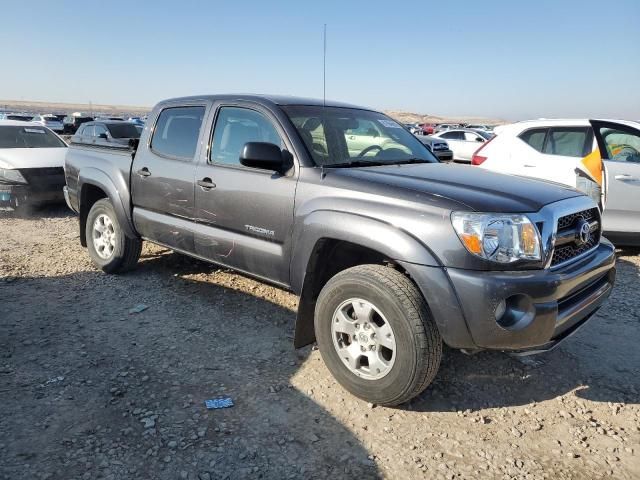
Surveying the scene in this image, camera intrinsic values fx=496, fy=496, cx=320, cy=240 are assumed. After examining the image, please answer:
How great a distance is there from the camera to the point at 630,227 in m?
5.94

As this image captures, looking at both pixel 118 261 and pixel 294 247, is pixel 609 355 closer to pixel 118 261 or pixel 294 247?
pixel 294 247

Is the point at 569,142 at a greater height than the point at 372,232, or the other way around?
the point at 569,142

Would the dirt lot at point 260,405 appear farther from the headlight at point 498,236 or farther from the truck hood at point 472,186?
the truck hood at point 472,186

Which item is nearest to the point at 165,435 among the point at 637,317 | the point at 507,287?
the point at 507,287

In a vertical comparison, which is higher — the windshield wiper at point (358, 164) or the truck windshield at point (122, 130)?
the windshield wiper at point (358, 164)

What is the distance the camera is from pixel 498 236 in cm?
257

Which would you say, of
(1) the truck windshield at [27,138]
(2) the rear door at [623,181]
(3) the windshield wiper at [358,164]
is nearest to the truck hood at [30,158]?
(1) the truck windshield at [27,138]

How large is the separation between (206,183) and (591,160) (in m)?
4.83

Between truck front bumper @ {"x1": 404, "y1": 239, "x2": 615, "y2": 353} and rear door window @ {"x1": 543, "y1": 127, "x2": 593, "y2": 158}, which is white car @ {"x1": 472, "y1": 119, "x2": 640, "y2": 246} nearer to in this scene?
rear door window @ {"x1": 543, "y1": 127, "x2": 593, "y2": 158}

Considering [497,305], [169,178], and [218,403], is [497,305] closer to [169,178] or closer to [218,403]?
[218,403]

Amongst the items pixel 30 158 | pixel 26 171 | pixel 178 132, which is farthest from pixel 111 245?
pixel 30 158

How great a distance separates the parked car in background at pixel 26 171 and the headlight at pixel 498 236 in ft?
25.5

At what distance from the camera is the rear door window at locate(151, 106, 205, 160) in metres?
4.21

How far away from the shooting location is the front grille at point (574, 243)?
9.31ft
